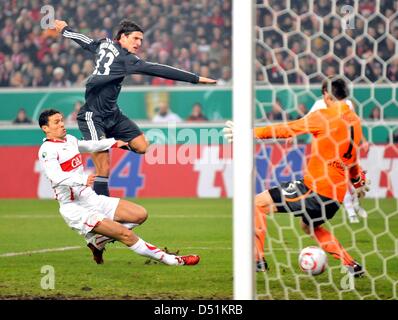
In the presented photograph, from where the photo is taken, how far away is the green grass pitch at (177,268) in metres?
5.98

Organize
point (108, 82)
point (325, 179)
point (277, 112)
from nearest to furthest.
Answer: point (325, 179) → point (108, 82) → point (277, 112)

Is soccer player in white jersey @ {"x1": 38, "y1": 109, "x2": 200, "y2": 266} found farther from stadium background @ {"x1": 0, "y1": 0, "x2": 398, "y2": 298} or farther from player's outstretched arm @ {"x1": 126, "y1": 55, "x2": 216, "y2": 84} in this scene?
Result: stadium background @ {"x1": 0, "y1": 0, "x2": 398, "y2": 298}

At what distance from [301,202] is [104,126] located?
Answer: 2905 millimetres

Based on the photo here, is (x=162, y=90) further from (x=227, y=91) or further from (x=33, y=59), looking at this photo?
(x=33, y=59)

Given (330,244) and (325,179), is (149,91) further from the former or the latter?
(325,179)

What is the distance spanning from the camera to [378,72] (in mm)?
7320

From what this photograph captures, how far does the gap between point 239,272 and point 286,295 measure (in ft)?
4.20

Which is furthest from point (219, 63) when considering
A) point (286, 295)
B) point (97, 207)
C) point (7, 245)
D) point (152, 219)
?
point (286, 295)

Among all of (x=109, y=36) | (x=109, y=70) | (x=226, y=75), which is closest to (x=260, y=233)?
(x=109, y=70)

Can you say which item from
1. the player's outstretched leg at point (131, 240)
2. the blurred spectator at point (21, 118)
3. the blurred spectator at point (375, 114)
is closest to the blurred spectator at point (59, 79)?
the blurred spectator at point (21, 118)

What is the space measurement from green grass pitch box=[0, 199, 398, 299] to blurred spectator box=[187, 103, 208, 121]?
335 cm

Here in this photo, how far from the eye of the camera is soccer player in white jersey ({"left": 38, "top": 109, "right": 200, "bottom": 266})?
661cm

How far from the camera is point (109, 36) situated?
51.3ft

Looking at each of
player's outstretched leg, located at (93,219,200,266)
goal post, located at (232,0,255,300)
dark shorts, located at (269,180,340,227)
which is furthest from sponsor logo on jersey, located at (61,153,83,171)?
goal post, located at (232,0,255,300)
